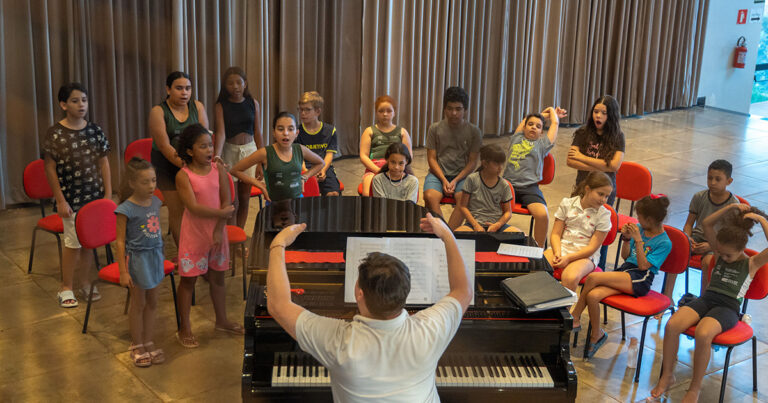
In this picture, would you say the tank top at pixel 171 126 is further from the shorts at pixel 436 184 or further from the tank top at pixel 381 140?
the shorts at pixel 436 184

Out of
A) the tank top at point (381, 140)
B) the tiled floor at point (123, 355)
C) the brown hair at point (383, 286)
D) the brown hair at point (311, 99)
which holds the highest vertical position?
the brown hair at point (311, 99)

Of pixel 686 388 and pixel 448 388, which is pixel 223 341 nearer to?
pixel 448 388

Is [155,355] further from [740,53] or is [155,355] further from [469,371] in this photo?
[740,53]

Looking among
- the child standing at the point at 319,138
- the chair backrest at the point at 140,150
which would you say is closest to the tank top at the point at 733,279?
the child standing at the point at 319,138

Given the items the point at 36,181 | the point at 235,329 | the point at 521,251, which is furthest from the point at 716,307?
the point at 36,181

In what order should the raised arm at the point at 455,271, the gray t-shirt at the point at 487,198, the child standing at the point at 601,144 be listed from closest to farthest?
the raised arm at the point at 455,271, the gray t-shirt at the point at 487,198, the child standing at the point at 601,144

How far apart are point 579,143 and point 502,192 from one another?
1098 mm

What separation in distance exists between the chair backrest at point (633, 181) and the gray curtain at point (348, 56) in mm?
3769

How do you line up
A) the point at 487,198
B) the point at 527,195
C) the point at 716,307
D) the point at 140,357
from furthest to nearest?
1. the point at 527,195
2. the point at 487,198
3. the point at 140,357
4. the point at 716,307

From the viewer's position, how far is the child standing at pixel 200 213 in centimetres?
458

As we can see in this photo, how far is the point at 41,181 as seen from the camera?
19.0 ft

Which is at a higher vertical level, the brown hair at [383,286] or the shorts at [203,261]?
the brown hair at [383,286]

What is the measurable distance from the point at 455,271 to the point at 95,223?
9.99 ft

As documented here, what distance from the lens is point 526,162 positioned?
6137mm
